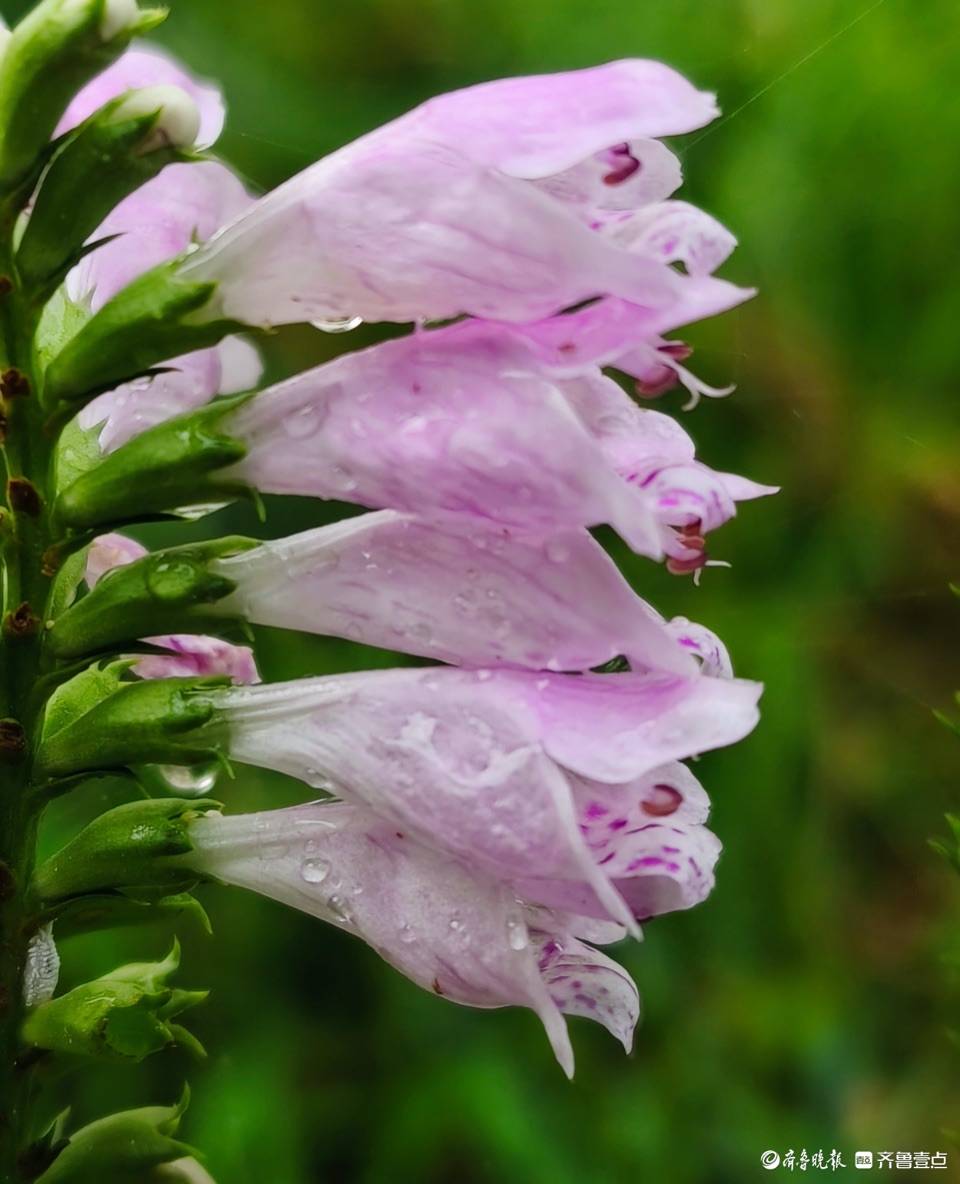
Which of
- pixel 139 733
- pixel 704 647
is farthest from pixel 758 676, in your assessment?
pixel 139 733

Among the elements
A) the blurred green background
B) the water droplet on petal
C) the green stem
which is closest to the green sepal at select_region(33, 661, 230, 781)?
the green stem

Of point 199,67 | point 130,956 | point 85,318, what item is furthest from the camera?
point 199,67

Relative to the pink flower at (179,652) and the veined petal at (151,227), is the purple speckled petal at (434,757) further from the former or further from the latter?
the veined petal at (151,227)

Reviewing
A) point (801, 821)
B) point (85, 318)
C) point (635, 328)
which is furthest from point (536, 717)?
point (801, 821)

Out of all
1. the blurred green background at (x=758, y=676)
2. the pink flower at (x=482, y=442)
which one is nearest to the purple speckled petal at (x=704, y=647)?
the pink flower at (x=482, y=442)

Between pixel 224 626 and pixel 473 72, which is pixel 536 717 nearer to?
pixel 224 626

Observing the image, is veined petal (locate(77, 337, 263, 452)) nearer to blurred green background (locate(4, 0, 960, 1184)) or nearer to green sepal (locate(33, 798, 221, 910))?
green sepal (locate(33, 798, 221, 910))
